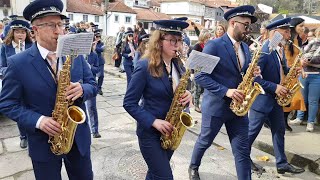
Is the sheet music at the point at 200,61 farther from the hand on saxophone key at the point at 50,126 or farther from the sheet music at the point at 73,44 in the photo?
the hand on saxophone key at the point at 50,126

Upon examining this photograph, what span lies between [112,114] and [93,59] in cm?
148

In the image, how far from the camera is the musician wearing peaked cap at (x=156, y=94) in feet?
8.66

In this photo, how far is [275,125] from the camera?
4.14 meters

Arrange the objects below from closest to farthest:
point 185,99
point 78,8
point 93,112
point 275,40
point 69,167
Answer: point 69,167 → point 185,99 → point 275,40 → point 93,112 → point 78,8

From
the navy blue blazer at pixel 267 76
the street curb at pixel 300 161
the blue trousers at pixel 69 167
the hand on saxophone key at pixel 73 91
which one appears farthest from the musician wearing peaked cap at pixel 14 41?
the street curb at pixel 300 161

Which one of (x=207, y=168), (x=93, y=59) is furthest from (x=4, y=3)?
(x=207, y=168)

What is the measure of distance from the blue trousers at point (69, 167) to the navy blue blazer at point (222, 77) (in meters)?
1.62

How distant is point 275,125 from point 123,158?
2.40 m

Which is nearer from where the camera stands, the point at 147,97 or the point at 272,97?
the point at 147,97

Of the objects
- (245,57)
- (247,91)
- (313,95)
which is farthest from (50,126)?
(313,95)

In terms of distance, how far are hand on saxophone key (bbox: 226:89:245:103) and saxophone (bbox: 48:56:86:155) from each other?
5.53 feet

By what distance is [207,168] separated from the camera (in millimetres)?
4344

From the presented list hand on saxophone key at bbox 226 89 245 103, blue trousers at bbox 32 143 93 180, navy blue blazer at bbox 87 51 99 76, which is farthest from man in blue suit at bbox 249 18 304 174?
navy blue blazer at bbox 87 51 99 76

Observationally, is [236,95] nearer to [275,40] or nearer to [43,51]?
[275,40]
